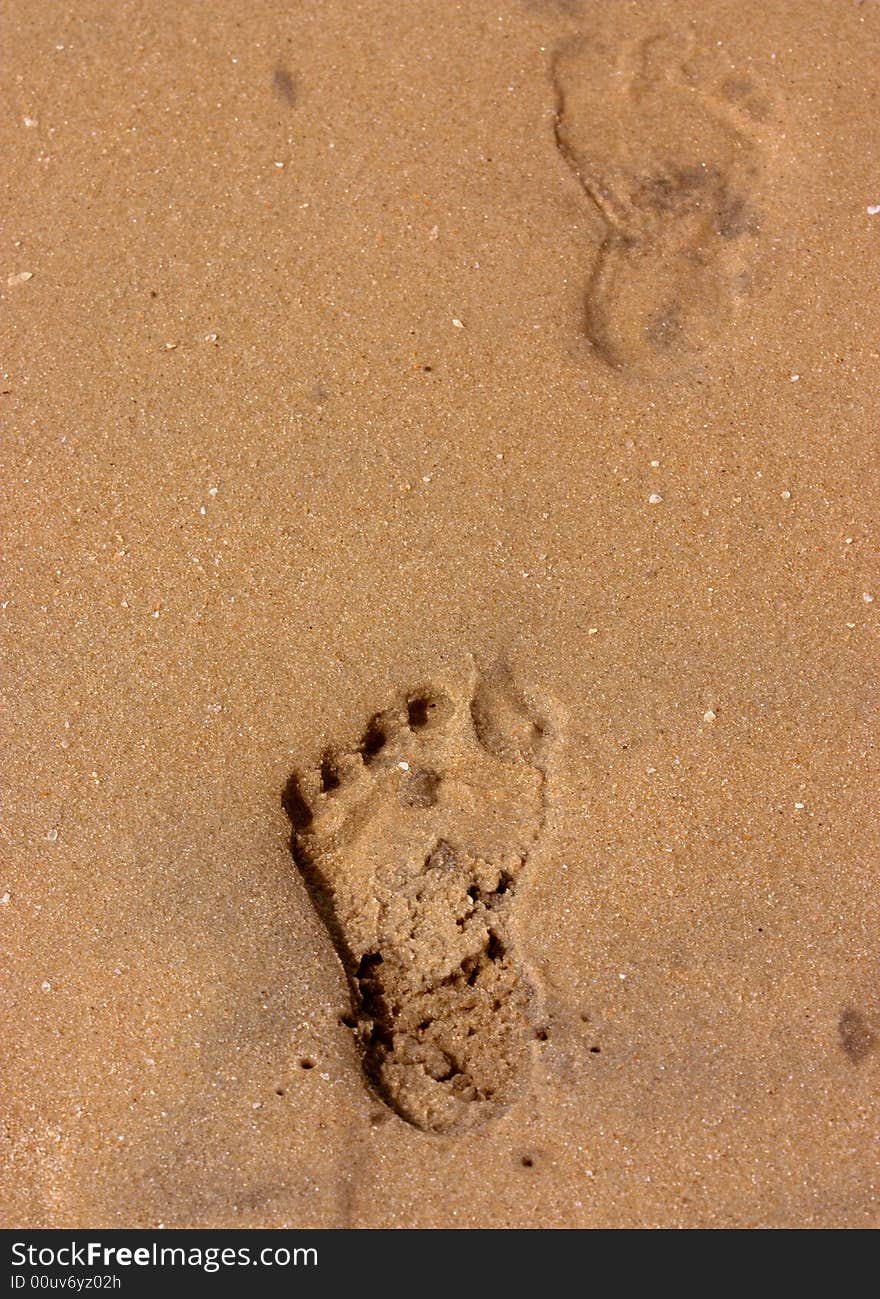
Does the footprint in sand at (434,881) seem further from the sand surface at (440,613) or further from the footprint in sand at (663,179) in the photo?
the footprint in sand at (663,179)

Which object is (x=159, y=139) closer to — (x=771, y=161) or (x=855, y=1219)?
(x=771, y=161)

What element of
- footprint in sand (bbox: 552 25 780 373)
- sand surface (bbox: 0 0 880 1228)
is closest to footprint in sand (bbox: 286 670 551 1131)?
sand surface (bbox: 0 0 880 1228)

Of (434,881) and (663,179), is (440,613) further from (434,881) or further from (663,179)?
(663,179)

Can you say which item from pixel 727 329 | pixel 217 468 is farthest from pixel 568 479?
pixel 217 468

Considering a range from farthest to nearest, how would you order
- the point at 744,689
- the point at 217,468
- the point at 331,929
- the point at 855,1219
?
the point at 217,468 < the point at 744,689 < the point at 331,929 < the point at 855,1219

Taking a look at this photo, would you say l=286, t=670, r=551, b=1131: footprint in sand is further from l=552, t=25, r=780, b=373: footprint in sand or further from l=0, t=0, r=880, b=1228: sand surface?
l=552, t=25, r=780, b=373: footprint in sand

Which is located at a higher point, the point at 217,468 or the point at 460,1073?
the point at 217,468

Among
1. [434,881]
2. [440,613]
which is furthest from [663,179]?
[434,881]
